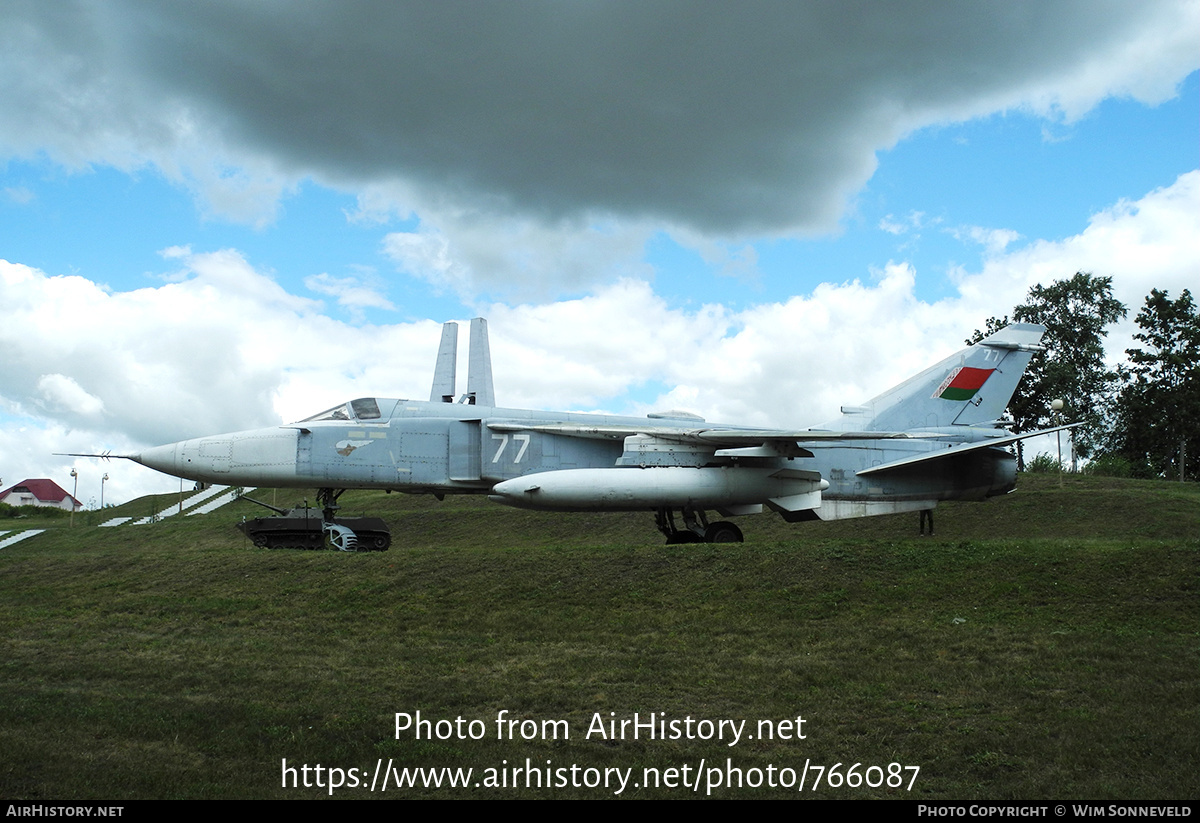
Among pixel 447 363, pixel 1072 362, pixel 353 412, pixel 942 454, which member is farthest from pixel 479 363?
pixel 1072 362

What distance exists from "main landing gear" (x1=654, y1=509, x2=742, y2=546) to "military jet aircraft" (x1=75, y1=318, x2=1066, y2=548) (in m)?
0.03

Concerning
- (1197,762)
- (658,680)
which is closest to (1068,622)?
(1197,762)

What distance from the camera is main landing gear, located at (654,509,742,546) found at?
15719 millimetres

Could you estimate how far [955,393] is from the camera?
1797cm

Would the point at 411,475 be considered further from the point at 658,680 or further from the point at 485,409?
the point at 658,680

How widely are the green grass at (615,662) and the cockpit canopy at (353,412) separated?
106 inches

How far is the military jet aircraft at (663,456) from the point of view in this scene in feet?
48.1

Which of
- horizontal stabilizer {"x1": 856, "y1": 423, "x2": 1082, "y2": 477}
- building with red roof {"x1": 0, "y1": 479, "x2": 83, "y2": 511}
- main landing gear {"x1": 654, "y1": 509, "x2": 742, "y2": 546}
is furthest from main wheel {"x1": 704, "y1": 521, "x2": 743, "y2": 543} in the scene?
building with red roof {"x1": 0, "y1": 479, "x2": 83, "y2": 511}

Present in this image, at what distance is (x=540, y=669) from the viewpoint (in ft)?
27.0

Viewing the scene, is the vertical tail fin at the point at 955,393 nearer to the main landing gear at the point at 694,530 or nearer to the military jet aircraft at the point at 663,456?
the military jet aircraft at the point at 663,456

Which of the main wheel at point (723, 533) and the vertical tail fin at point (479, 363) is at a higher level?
the vertical tail fin at point (479, 363)

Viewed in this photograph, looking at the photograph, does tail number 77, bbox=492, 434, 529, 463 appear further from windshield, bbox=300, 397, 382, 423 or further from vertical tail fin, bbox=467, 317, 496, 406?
vertical tail fin, bbox=467, 317, 496, 406

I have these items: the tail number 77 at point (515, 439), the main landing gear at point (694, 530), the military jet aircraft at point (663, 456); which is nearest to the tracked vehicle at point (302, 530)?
the military jet aircraft at point (663, 456)

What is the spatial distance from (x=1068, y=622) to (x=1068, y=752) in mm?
3763
